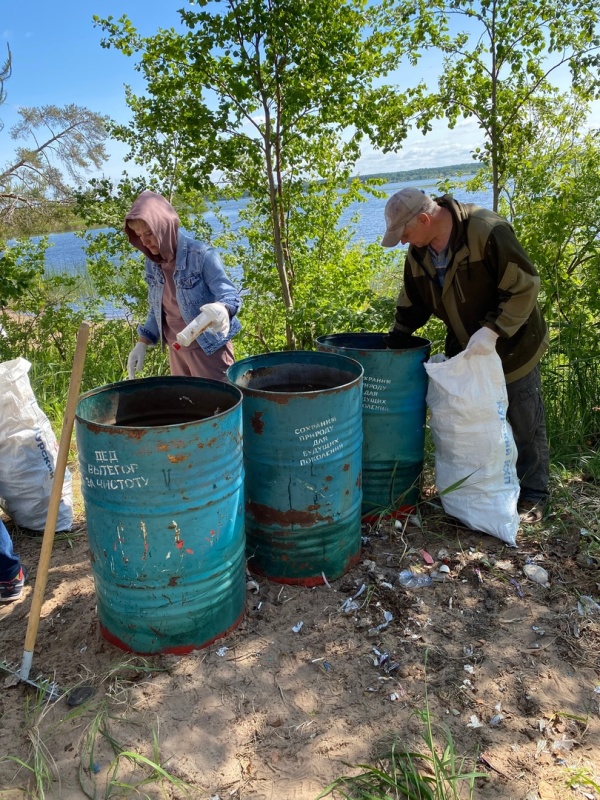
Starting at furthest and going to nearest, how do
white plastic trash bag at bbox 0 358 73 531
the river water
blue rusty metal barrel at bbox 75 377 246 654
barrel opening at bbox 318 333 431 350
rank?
1. the river water
2. barrel opening at bbox 318 333 431 350
3. white plastic trash bag at bbox 0 358 73 531
4. blue rusty metal barrel at bbox 75 377 246 654

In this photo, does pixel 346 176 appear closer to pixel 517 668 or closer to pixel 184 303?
pixel 184 303

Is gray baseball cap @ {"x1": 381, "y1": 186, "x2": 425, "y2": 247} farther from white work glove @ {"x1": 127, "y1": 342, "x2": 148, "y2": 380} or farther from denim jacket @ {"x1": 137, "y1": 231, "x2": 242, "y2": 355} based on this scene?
white work glove @ {"x1": 127, "y1": 342, "x2": 148, "y2": 380}

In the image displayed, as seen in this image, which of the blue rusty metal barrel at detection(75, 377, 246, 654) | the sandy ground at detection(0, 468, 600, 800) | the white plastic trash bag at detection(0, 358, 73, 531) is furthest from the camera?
the white plastic trash bag at detection(0, 358, 73, 531)

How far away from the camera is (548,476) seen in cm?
344

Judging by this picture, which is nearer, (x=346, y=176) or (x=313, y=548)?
(x=313, y=548)

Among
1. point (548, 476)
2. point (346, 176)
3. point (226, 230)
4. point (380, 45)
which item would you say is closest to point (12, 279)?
point (226, 230)

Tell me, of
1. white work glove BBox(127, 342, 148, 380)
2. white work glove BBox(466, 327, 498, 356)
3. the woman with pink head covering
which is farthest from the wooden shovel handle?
white work glove BBox(466, 327, 498, 356)

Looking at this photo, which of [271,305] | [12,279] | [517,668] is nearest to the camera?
[517,668]

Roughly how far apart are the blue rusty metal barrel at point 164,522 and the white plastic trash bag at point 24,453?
103 cm

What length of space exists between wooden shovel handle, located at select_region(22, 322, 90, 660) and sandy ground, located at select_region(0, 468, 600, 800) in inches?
11.2

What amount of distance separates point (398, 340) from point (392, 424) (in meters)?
0.53

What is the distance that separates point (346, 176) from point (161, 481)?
4158mm

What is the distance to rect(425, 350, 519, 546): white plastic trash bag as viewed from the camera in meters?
2.99

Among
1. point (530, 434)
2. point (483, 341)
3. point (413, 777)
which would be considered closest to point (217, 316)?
point (483, 341)
